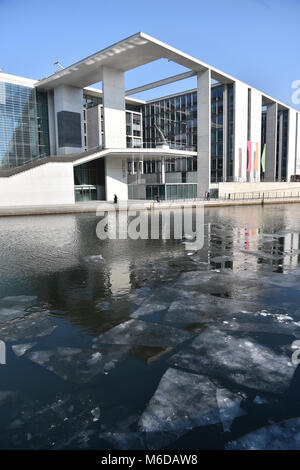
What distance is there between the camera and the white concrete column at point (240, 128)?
5572 centimetres

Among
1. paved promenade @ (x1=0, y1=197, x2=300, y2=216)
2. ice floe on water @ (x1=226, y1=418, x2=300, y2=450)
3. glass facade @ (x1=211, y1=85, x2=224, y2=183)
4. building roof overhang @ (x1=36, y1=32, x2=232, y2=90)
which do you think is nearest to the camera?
ice floe on water @ (x1=226, y1=418, x2=300, y2=450)

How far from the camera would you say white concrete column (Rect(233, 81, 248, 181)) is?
5572 centimetres

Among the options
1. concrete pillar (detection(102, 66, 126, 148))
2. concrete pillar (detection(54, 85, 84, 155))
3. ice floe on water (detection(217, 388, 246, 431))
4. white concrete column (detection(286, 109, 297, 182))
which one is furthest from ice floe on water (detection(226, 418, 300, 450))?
white concrete column (detection(286, 109, 297, 182))

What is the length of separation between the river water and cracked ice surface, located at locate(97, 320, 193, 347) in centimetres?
2

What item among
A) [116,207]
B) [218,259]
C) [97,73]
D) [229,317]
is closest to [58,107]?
[97,73]

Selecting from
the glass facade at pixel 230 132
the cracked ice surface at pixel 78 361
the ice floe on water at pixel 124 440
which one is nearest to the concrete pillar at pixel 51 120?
the glass facade at pixel 230 132

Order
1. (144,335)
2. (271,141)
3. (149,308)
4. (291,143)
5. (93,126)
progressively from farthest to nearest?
(291,143) < (271,141) < (93,126) < (149,308) < (144,335)

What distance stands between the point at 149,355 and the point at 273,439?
2461 millimetres

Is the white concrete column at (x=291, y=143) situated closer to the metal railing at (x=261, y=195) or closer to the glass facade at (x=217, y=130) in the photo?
the metal railing at (x=261, y=195)

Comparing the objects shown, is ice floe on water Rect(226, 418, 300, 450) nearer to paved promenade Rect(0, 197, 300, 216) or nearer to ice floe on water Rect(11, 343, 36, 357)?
ice floe on water Rect(11, 343, 36, 357)

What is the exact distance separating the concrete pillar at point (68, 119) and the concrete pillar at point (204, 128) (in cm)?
1646

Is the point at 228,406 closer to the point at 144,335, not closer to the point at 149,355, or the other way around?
the point at 149,355

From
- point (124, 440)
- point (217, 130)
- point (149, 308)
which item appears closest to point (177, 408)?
point (124, 440)

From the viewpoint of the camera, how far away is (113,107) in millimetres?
42750
